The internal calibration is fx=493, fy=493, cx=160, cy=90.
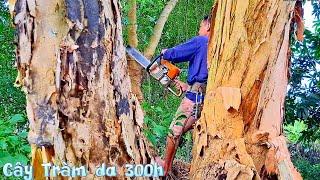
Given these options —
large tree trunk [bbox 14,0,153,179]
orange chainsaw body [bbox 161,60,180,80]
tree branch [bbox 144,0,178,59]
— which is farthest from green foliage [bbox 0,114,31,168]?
tree branch [bbox 144,0,178,59]

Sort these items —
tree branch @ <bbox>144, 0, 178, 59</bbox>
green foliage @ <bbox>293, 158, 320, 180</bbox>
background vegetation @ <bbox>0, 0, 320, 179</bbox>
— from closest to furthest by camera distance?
background vegetation @ <bbox>0, 0, 320, 179</bbox> → tree branch @ <bbox>144, 0, 178, 59</bbox> → green foliage @ <bbox>293, 158, 320, 180</bbox>

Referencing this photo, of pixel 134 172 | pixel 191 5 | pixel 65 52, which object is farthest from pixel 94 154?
pixel 191 5

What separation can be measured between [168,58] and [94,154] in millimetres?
1368

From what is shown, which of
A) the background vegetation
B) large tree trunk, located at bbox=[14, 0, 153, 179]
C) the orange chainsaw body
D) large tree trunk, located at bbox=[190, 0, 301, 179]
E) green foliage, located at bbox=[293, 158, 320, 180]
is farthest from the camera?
green foliage, located at bbox=[293, 158, 320, 180]

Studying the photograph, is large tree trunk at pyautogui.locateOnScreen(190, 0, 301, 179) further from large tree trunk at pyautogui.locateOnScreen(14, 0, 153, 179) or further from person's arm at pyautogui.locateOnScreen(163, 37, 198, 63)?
person's arm at pyautogui.locateOnScreen(163, 37, 198, 63)

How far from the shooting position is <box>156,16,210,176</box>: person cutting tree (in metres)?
2.83

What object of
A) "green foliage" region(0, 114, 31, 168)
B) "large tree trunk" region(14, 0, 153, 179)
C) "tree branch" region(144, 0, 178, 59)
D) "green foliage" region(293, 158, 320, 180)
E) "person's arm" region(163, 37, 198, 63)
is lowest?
"green foliage" region(293, 158, 320, 180)

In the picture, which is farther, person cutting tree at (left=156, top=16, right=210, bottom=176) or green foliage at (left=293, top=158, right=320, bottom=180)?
green foliage at (left=293, top=158, right=320, bottom=180)

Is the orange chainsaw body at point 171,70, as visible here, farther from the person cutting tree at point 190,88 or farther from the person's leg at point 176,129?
the person's leg at point 176,129

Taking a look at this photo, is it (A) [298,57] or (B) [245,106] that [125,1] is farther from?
(B) [245,106]

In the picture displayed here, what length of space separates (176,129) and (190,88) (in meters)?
0.26

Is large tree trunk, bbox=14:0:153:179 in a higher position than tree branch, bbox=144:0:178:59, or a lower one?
lower

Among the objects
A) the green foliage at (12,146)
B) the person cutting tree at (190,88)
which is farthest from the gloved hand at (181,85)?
the green foliage at (12,146)

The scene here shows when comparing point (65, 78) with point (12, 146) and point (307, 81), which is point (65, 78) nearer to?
point (12, 146)
